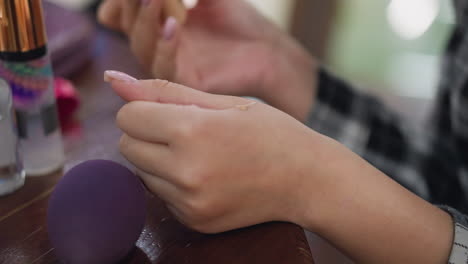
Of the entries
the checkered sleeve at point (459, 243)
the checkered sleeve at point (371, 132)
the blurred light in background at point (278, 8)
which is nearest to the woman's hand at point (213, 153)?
the checkered sleeve at point (459, 243)

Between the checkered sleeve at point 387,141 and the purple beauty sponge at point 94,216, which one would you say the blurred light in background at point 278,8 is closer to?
the checkered sleeve at point 387,141

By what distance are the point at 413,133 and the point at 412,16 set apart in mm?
1050

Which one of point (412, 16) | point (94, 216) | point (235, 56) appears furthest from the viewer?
point (412, 16)

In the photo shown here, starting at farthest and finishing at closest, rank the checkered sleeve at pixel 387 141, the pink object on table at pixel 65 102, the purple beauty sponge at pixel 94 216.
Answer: the checkered sleeve at pixel 387 141 < the pink object on table at pixel 65 102 < the purple beauty sponge at pixel 94 216

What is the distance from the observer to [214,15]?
64 centimetres

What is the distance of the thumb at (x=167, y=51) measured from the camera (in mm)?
546

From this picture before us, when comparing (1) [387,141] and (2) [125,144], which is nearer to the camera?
(2) [125,144]

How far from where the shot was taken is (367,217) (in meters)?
0.38

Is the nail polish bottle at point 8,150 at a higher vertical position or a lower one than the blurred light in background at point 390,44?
higher

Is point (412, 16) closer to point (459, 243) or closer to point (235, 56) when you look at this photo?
point (235, 56)

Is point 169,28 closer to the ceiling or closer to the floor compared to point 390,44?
closer to the ceiling

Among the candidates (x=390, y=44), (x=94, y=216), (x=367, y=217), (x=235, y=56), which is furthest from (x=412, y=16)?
(x=94, y=216)

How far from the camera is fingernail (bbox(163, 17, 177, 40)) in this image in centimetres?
54

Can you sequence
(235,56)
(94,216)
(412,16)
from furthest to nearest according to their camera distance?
(412,16)
(235,56)
(94,216)
